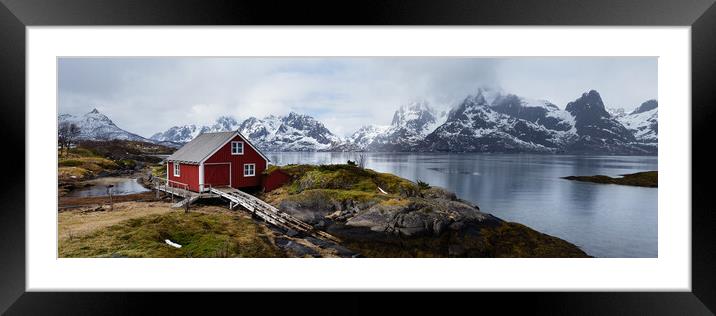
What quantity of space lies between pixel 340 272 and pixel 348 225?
691 millimetres

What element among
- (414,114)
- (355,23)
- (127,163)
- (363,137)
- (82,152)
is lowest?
(127,163)

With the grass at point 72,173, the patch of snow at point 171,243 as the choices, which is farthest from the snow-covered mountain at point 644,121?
the grass at point 72,173

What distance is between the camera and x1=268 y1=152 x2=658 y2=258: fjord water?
4.23 m

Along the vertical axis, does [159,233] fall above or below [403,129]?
below

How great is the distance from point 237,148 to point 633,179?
216 inches

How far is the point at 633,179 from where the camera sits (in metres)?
4.34

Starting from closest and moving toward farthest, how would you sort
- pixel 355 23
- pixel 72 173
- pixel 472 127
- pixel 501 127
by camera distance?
pixel 355 23 < pixel 72 173 < pixel 472 127 < pixel 501 127

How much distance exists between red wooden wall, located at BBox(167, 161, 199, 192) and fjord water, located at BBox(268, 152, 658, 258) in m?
1.15

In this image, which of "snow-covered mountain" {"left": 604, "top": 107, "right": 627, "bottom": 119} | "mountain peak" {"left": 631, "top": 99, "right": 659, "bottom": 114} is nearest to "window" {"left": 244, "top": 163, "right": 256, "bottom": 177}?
"snow-covered mountain" {"left": 604, "top": 107, "right": 627, "bottom": 119}

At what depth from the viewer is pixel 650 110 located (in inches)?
164

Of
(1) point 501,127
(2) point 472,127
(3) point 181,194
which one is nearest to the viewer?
(3) point 181,194

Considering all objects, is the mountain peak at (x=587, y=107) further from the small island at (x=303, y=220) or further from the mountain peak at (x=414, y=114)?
the mountain peak at (x=414, y=114)

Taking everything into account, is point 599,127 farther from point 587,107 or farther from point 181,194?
point 181,194

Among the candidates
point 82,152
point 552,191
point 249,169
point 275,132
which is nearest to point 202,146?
point 249,169
